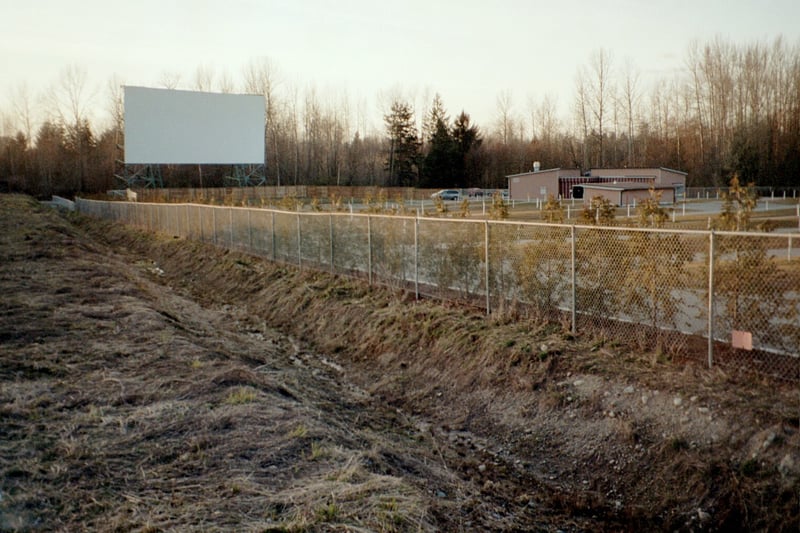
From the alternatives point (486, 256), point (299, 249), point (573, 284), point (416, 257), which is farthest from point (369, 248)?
point (573, 284)

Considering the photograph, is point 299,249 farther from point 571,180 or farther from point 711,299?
point 571,180

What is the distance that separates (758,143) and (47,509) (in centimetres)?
8412

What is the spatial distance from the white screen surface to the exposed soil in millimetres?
46985

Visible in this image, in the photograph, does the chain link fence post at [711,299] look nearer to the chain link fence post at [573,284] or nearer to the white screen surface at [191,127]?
the chain link fence post at [573,284]

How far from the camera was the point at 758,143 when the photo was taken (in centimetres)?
7488

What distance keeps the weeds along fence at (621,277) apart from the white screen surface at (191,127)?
149 ft

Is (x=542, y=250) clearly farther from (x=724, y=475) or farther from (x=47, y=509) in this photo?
(x=47, y=509)

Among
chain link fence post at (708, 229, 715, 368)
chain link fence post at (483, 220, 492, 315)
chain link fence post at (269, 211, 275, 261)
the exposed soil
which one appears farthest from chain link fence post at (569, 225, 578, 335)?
chain link fence post at (269, 211, 275, 261)

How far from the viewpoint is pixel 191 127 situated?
56.8 m

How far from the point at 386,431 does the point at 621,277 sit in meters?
3.59

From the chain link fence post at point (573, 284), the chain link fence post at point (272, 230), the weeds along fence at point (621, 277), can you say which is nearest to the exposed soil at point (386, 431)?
the chain link fence post at point (573, 284)

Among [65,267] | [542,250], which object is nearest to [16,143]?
[65,267]

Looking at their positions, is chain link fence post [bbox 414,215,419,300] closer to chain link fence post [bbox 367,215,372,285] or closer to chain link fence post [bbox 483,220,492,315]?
chain link fence post [bbox 483,220,492,315]

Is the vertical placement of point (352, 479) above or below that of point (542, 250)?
below
